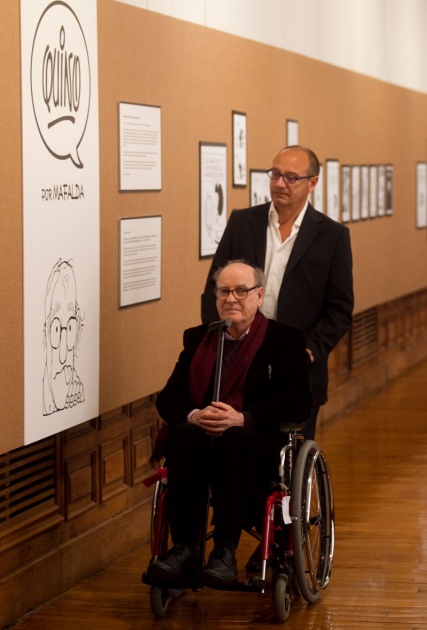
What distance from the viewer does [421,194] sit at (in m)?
15.5

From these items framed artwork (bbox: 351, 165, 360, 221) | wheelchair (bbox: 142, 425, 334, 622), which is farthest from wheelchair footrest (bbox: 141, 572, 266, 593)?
framed artwork (bbox: 351, 165, 360, 221)

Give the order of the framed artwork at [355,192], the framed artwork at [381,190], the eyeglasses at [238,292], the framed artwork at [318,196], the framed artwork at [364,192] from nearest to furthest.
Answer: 1. the eyeglasses at [238,292]
2. the framed artwork at [318,196]
3. the framed artwork at [355,192]
4. the framed artwork at [364,192]
5. the framed artwork at [381,190]

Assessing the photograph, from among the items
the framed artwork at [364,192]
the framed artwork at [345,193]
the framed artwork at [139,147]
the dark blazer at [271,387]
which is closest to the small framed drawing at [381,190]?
the framed artwork at [364,192]

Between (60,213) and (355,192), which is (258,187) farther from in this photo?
(60,213)

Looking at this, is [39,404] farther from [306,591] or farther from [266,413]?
[306,591]

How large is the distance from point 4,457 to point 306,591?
5.02ft

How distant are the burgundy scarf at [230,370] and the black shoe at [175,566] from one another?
70 cm

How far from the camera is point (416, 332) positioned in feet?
51.9

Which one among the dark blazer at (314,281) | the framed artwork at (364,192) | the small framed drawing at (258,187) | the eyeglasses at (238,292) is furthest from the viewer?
the framed artwork at (364,192)

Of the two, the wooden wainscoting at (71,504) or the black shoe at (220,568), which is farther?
the wooden wainscoting at (71,504)

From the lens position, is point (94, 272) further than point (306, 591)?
Yes

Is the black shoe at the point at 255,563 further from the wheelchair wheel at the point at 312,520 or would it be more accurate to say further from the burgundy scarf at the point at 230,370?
the burgundy scarf at the point at 230,370

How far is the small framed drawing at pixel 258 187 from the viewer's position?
30.0ft

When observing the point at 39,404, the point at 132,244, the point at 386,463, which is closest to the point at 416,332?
the point at 386,463
